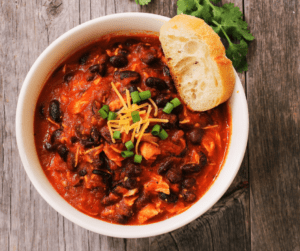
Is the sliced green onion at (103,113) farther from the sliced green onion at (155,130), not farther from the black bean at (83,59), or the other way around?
the black bean at (83,59)

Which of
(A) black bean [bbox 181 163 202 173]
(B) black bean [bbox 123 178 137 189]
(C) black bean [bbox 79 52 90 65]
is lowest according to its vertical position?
(B) black bean [bbox 123 178 137 189]

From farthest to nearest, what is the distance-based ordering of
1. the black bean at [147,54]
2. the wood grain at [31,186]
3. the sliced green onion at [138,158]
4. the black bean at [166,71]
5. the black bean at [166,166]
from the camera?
the wood grain at [31,186], the black bean at [166,71], the black bean at [147,54], the black bean at [166,166], the sliced green onion at [138,158]

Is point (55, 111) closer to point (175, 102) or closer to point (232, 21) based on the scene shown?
point (175, 102)

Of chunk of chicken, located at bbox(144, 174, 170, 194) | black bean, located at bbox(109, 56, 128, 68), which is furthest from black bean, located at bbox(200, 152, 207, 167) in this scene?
black bean, located at bbox(109, 56, 128, 68)

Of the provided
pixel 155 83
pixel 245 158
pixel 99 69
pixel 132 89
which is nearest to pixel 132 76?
pixel 132 89

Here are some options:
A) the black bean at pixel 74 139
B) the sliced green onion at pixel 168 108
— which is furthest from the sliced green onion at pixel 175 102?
the black bean at pixel 74 139

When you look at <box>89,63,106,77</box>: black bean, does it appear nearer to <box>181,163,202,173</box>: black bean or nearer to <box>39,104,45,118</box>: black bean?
<box>39,104,45,118</box>: black bean
